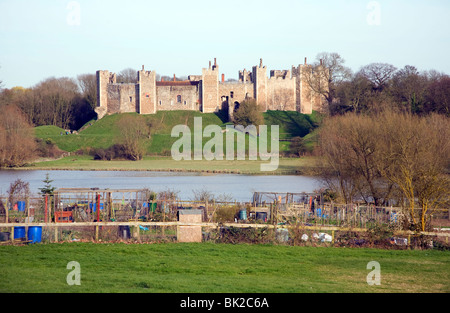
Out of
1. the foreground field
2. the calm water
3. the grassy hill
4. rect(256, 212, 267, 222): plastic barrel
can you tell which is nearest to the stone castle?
the grassy hill

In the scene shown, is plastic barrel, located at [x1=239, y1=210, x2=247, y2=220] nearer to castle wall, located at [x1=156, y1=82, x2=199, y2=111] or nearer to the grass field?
the grass field

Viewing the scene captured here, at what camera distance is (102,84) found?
6266 centimetres

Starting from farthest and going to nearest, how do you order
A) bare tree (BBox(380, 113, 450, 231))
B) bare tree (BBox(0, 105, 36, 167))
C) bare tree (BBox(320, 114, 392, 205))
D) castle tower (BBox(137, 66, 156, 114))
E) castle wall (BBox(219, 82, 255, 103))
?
castle wall (BBox(219, 82, 255, 103))
castle tower (BBox(137, 66, 156, 114))
bare tree (BBox(0, 105, 36, 167))
bare tree (BBox(320, 114, 392, 205))
bare tree (BBox(380, 113, 450, 231))

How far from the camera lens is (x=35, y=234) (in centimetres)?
1265

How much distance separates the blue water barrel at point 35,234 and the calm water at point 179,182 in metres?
10.7

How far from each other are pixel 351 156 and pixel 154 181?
12063mm

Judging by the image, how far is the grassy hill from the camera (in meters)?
51.2

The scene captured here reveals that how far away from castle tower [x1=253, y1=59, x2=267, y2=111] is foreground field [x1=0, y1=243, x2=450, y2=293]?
50.3 m

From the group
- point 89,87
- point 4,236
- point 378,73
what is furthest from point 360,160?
point 89,87

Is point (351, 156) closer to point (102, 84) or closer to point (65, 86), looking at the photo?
point (102, 84)

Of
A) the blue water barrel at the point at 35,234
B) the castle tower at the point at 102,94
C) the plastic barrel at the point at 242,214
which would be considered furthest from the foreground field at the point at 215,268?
the castle tower at the point at 102,94

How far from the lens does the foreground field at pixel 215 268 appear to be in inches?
333

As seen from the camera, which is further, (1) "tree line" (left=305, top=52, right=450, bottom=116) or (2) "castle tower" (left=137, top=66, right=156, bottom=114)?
(2) "castle tower" (left=137, top=66, right=156, bottom=114)

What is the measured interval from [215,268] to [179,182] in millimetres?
20665
